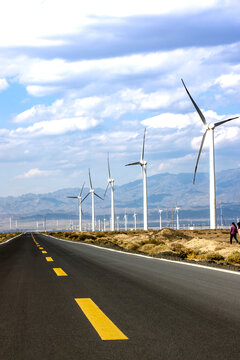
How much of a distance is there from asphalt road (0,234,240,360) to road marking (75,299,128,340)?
1cm

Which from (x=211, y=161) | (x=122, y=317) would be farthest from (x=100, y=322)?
(x=211, y=161)

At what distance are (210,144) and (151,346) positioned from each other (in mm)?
43549

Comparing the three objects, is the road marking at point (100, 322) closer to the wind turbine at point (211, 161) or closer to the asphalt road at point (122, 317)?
the asphalt road at point (122, 317)

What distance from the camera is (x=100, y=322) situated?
6801mm

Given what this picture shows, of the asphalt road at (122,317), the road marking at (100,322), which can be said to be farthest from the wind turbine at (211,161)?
the road marking at (100,322)

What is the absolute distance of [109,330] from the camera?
20.7ft

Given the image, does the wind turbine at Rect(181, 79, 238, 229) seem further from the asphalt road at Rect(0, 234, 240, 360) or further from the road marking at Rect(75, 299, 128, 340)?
the road marking at Rect(75, 299, 128, 340)

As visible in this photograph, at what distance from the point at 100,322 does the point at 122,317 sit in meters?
0.44

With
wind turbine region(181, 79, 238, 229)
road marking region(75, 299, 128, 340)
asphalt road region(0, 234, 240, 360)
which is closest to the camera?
asphalt road region(0, 234, 240, 360)

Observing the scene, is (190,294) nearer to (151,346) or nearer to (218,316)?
(218,316)

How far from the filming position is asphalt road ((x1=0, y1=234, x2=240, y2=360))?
17.6 feet

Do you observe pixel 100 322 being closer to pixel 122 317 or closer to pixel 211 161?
pixel 122 317

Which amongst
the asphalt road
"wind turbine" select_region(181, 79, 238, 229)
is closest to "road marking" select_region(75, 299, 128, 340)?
the asphalt road

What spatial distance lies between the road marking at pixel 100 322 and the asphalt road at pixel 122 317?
12 millimetres
